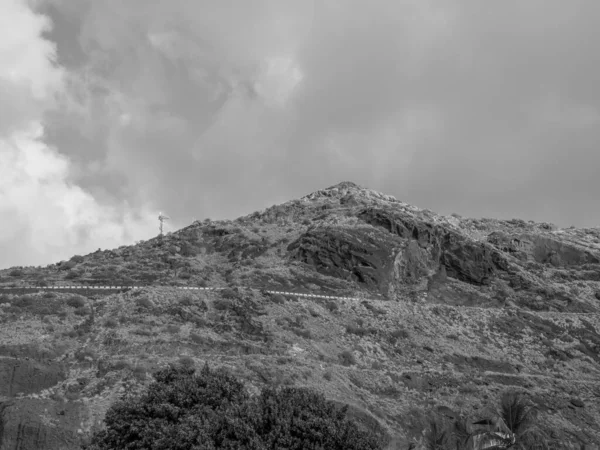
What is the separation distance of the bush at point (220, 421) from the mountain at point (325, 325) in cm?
635

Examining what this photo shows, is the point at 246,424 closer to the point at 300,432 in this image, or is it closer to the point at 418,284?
the point at 300,432

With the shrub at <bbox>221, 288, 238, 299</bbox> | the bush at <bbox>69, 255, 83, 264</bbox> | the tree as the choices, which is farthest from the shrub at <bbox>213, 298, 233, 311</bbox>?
the bush at <bbox>69, 255, 83, 264</bbox>

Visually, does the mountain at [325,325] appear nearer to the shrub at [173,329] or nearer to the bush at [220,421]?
the shrub at [173,329]

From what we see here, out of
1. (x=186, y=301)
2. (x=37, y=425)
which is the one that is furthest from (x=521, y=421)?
(x=37, y=425)

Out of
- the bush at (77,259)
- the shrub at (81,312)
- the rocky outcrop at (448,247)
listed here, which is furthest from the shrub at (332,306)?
the bush at (77,259)

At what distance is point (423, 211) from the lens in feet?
308

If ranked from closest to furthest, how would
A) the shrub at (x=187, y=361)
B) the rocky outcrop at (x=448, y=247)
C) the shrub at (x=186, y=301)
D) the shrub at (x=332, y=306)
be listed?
the shrub at (x=187, y=361) < the shrub at (x=186, y=301) < the shrub at (x=332, y=306) < the rocky outcrop at (x=448, y=247)

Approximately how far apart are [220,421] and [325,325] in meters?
26.3

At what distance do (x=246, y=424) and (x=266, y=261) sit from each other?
42.9 meters

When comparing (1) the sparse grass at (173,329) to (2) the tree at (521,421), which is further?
(1) the sparse grass at (173,329)

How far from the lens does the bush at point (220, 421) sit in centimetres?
1867

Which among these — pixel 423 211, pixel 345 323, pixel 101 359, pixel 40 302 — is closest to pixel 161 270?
pixel 40 302

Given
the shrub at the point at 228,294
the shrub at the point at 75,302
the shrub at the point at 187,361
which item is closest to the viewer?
the shrub at the point at 187,361

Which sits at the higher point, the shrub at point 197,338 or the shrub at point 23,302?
the shrub at point 23,302
